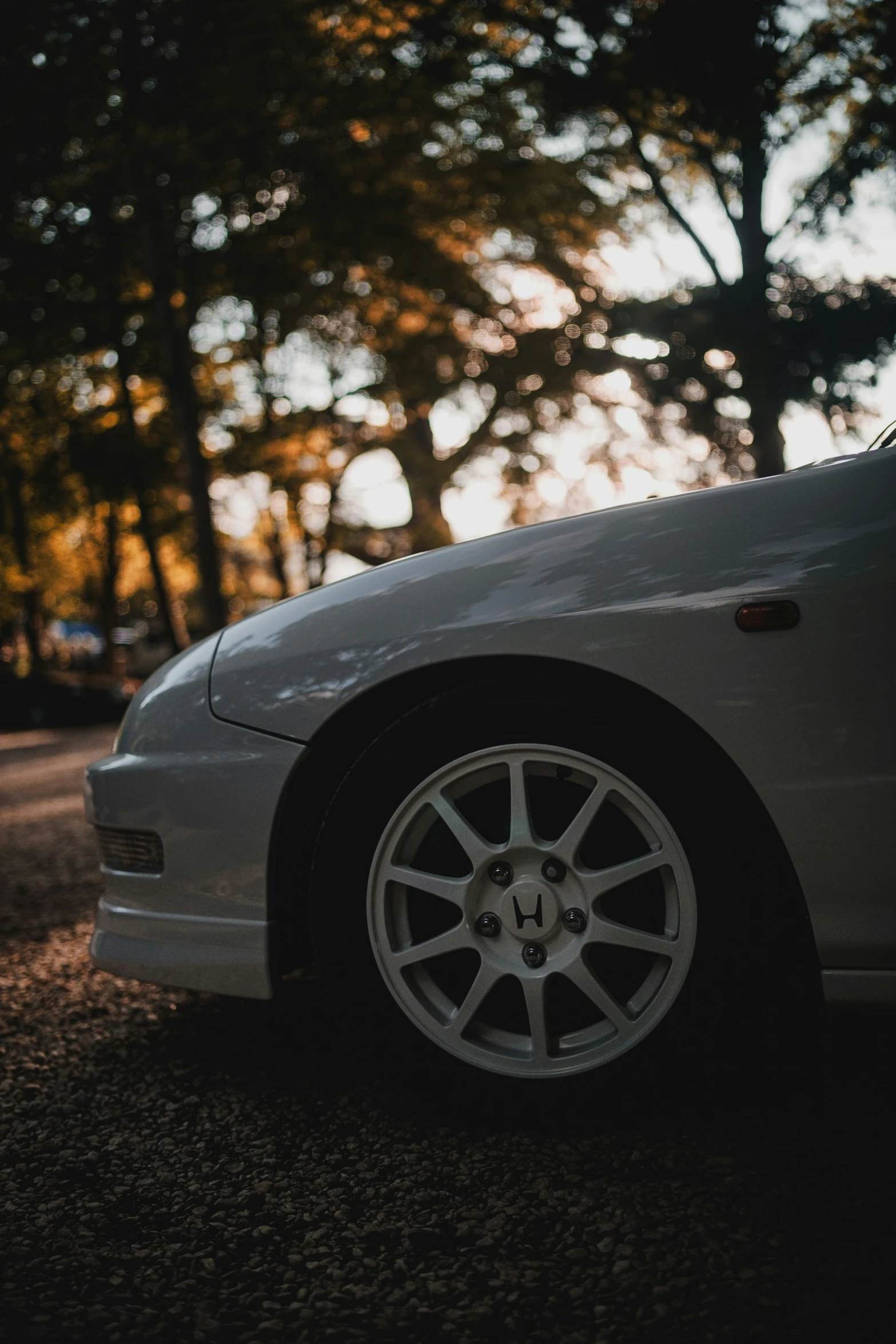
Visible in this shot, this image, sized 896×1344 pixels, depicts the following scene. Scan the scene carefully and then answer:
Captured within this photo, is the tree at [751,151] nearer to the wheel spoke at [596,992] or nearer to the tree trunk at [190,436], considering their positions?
the tree trunk at [190,436]

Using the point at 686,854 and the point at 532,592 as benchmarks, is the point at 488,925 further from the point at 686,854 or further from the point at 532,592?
the point at 532,592

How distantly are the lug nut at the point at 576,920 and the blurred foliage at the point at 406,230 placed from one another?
8914 millimetres

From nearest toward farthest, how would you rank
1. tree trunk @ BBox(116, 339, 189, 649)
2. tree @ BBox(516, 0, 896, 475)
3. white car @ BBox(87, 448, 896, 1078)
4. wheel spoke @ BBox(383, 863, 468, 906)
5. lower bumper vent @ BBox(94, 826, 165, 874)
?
white car @ BBox(87, 448, 896, 1078)
wheel spoke @ BBox(383, 863, 468, 906)
lower bumper vent @ BBox(94, 826, 165, 874)
tree @ BBox(516, 0, 896, 475)
tree trunk @ BBox(116, 339, 189, 649)

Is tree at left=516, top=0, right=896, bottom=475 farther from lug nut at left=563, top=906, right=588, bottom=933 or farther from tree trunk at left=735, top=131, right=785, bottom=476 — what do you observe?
lug nut at left=563, top=906, right=588, bottom=933

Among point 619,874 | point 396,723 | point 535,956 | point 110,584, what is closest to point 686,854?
point 619,874

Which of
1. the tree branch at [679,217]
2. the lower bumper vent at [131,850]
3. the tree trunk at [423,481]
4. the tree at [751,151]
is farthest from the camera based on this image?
the tree trunk at [423,481]

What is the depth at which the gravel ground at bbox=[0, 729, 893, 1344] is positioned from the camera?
4.40 ft

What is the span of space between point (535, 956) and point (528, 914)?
0.08m

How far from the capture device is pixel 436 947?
1898 millimetres

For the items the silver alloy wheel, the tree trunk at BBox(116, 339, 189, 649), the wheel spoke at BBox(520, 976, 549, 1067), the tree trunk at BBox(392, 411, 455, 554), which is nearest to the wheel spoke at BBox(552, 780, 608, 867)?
the silver alloy wheel

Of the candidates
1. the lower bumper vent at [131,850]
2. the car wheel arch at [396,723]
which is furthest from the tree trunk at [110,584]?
the car wheel arch at [396,723]

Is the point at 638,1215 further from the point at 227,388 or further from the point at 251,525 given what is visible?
the point at 251,525

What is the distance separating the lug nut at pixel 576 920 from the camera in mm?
1815

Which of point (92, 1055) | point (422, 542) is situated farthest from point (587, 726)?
point (422, 542)
